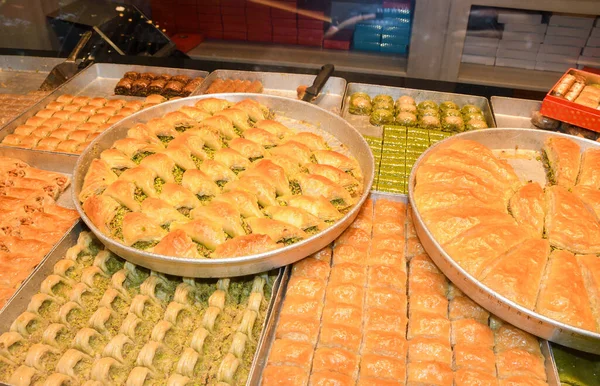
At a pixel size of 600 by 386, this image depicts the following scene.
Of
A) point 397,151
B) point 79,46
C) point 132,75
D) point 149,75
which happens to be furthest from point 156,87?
point 397,151

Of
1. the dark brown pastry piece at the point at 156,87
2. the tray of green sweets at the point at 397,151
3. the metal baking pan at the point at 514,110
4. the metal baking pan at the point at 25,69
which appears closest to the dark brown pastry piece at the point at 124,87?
the dark brown pastry piece at the point at 156,87

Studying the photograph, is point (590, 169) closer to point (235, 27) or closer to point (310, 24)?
point (310, 24)

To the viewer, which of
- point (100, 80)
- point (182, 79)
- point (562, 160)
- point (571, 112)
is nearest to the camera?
point (562, 160)

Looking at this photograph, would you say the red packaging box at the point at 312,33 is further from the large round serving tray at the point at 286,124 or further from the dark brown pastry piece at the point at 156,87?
the large round serving tray at the point at 286,124

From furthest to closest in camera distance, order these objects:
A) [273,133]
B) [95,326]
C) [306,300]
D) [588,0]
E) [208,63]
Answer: [208,63], [588,0], [273,133], [306,300], [95,326]

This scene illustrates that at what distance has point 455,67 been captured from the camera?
528cm

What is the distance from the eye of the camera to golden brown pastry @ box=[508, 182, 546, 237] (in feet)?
8.41

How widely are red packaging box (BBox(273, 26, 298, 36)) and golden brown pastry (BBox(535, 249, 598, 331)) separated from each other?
4446mm

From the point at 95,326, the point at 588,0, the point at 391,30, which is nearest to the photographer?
the point at 95,326

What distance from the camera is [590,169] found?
295 cm

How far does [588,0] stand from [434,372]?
4206mm

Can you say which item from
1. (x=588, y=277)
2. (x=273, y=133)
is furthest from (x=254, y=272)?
(x=588, y=277)

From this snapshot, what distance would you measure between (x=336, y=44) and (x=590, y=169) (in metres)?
3.67

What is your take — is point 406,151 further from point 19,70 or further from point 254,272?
point 19,70
